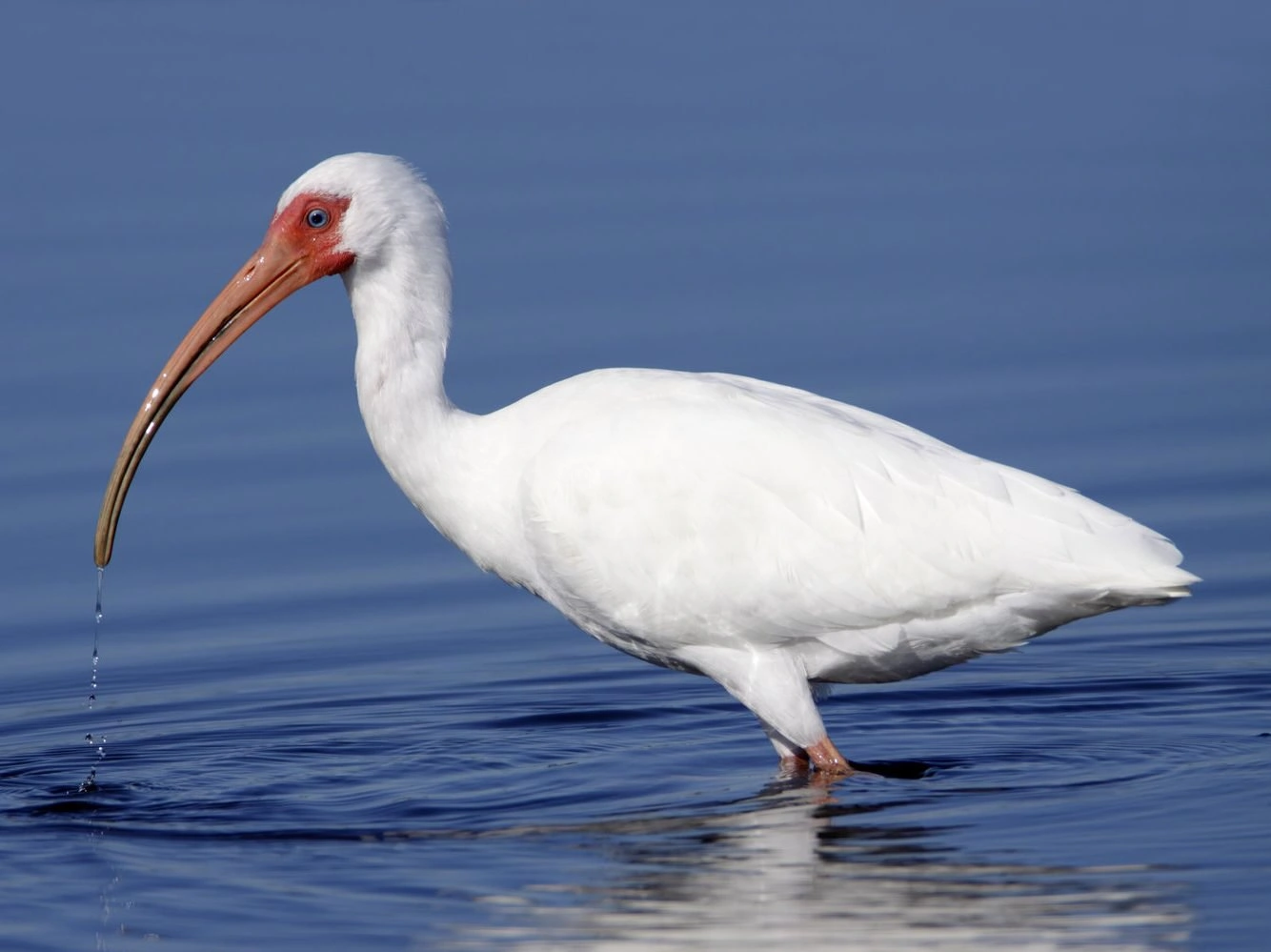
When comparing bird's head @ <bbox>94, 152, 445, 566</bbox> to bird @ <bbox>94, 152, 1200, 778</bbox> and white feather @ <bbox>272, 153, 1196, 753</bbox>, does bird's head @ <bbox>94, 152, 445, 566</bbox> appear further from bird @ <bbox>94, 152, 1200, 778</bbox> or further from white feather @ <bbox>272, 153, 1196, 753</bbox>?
white feather @ <bbox>272, 153, 1196, 753</bbox>

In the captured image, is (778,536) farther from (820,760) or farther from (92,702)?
(92,702)

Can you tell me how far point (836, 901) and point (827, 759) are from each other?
5.53 ft

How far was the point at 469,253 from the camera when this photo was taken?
19.2 meters

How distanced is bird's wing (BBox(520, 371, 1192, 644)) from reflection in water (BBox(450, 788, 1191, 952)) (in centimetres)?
103

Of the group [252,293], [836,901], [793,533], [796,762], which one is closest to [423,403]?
[252,293]

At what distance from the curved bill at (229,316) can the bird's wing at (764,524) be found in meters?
1.60

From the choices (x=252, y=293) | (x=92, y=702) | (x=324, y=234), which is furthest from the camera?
(x=92, y=702)

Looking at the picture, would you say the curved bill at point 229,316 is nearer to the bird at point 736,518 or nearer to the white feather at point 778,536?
the bird at point 736,518

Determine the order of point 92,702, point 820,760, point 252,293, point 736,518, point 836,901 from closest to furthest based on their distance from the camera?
point 836,901
point 736,518
point 820,760
point 252,293
point 92,702

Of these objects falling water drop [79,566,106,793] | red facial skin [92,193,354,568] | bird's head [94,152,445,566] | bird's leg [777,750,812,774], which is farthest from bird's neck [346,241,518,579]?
falling water drop [79,566,106,793]

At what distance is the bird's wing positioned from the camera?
11.4 metres

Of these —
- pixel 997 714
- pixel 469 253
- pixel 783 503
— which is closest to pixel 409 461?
pixel 783 503

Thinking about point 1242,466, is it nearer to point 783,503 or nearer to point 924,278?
point 924,278

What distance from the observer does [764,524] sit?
11.5m
